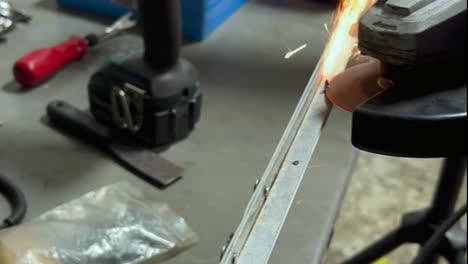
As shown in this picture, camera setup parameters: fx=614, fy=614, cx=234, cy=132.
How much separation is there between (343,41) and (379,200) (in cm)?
89

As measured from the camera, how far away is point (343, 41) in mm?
471

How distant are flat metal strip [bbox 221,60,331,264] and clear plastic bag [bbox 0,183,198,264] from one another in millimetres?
109

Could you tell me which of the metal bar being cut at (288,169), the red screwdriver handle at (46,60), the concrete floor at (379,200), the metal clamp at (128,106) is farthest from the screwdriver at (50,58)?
the concrete floor at (379,200)

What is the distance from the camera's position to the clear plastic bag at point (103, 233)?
438 millimetres

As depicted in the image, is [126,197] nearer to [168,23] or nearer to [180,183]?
[180,183]

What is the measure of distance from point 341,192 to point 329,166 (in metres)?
0.03

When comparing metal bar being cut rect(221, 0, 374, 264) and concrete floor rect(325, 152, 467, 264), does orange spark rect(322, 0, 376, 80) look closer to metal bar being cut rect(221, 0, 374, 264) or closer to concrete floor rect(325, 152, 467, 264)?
metal bar being cut rect(221, 0, 374, 264)

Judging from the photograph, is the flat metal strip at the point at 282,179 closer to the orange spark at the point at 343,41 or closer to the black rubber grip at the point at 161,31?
the orange spark at the point at 343,41

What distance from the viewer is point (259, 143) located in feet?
1.91

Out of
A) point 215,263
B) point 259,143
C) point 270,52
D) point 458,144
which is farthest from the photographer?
point 270,52

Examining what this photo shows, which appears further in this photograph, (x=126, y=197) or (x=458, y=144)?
(x=126, y=197)

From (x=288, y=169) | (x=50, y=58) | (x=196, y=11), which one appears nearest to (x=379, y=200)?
(x=196, y=11)

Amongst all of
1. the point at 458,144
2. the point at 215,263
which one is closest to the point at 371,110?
the point at 458,144

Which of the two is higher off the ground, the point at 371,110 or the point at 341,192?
the point at 371,110
